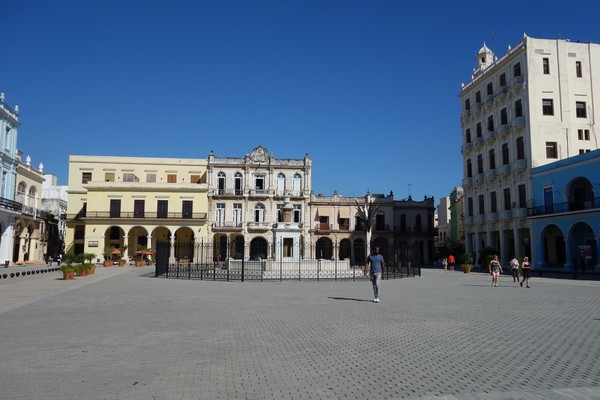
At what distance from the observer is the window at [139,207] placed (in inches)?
2138

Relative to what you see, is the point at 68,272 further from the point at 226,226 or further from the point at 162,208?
the point at 226,226

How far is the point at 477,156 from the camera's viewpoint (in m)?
46.8

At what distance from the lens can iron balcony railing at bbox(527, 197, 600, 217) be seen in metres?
32.0

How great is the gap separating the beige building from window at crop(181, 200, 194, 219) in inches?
104

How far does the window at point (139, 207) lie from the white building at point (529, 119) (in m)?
37.3

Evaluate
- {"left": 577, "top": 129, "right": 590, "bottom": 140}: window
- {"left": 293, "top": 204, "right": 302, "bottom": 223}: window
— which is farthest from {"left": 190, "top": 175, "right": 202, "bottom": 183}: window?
{"left": 577, "top": 129, "right": 590, "bottom": 140}: window

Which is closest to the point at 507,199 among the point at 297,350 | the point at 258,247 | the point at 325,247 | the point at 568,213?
the point at 568,213

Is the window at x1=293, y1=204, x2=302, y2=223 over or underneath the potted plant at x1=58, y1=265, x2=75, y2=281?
over

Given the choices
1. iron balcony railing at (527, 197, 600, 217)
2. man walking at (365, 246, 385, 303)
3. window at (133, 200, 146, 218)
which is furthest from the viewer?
window at (133, 200, 146, 218)

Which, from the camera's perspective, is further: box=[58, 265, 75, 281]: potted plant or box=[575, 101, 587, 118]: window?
box=[575, 101, 587, 118]: window

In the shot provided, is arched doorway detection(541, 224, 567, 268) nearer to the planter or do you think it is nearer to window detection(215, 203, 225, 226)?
the planter

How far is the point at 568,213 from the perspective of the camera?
110 ft

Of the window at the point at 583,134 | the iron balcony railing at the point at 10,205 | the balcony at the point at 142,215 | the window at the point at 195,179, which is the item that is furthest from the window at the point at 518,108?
the iron balcony railing at the point at 10,205

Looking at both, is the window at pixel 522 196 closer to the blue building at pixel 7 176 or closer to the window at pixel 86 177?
the blue building at pixel 7 176
